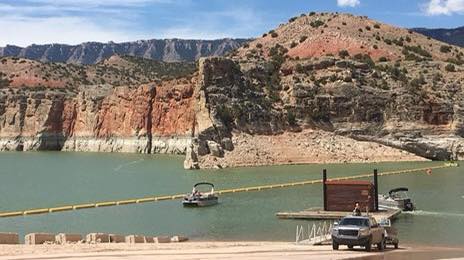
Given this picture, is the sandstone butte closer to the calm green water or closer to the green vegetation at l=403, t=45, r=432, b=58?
the green vegetation at l=403, t=45, r=432, b=58

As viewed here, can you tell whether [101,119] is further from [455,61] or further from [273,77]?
[455,61]

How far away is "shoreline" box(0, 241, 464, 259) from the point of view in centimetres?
2700

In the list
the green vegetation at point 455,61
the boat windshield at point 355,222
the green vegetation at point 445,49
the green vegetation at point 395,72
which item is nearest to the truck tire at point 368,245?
the boat windshield at point 355,222

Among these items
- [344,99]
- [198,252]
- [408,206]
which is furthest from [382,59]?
[198,252]

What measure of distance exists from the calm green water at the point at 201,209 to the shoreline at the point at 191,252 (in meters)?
7.02

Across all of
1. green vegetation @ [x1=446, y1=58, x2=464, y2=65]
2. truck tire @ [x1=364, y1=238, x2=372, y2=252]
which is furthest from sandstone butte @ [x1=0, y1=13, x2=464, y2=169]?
truck tire @ [x1=364, y1=238, x2=372, y2=252]

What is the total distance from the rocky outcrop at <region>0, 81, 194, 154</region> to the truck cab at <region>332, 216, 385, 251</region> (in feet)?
327

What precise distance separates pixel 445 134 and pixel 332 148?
59.3 ft

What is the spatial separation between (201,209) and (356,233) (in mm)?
24691

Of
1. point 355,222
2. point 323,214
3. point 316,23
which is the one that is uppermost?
point 316,23

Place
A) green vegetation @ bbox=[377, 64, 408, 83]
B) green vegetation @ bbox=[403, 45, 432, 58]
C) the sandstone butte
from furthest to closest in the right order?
1. green vegetation @ bbox=[403, 45, 432, 58]
2. green vegetation @ bbox=[377, 64, 408, 83]
3. the sandstone butte

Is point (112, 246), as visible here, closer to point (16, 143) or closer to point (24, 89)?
point (16, 143)

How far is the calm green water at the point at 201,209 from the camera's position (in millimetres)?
42969

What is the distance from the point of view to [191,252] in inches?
1137
